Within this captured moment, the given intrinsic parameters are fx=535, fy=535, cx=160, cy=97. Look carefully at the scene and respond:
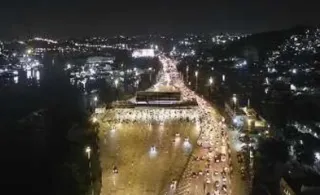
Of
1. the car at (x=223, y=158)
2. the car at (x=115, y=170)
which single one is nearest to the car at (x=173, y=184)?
the car at (x=115, y=170)

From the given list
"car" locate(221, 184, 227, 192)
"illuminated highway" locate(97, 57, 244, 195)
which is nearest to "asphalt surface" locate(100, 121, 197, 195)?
"illuminated highway" locate(97, 57, 244, 195)

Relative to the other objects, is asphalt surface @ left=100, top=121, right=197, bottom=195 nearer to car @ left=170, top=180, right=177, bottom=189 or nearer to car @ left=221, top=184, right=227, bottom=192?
car @ left=170, top=180, right=177, bottom=189

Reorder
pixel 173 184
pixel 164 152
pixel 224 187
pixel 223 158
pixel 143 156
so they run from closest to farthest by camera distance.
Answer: pixel 224 187
pixel 173 184
pixel 223 158
pixel 143 156
pixel 164 152

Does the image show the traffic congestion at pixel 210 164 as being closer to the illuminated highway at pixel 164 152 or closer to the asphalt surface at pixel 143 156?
the illuminated highway at pixel 164 152

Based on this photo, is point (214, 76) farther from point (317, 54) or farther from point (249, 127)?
point (249, 127)

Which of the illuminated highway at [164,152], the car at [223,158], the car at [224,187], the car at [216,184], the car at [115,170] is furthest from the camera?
the car at [223,158]

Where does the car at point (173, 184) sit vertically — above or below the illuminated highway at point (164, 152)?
below

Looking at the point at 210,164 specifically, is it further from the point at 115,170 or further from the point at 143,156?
the point at 115,170

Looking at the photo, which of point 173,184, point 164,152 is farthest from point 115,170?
point 164,152

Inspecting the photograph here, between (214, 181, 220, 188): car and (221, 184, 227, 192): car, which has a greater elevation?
(214, 181, 220, 188): car

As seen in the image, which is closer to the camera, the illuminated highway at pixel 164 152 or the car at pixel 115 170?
the illuminated highway at pixel 164 152

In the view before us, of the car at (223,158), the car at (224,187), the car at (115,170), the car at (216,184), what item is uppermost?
the car at (223,158)

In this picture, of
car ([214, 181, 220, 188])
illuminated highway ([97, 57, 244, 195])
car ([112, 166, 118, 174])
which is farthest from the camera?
car ([112, 166, 118, 174])

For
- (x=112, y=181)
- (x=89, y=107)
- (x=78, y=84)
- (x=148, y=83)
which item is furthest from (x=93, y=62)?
(x=112, y=181)
